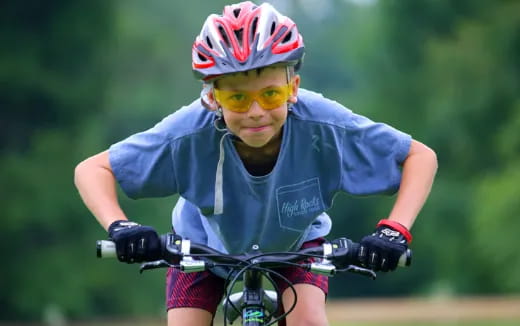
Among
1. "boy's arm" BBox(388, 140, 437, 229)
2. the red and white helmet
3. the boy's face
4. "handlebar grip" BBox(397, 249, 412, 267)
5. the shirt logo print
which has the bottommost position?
"handlebar grip" BBox(397, 249, 412, 267)

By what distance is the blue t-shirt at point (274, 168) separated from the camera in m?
6.16

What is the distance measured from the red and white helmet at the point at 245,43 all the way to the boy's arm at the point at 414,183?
0.76 meters

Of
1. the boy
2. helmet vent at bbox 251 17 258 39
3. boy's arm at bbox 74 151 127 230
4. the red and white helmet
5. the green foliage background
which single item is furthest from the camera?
the green foliage background

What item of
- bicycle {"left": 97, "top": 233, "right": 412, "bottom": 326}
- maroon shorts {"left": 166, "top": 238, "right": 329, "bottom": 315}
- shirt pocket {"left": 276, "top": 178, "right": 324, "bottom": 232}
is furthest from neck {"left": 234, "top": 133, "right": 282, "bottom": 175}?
bicycle {"left": 97, "top": 233, "right": 412, "bottom": 326}

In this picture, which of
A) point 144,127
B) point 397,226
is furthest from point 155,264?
point 144,127

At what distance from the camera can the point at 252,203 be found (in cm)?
618

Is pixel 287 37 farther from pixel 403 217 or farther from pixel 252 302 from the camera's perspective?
pixel 252 302

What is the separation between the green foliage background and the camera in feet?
95.6

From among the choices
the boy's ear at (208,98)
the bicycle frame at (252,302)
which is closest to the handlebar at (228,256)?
the bicycle frame at (252,302)

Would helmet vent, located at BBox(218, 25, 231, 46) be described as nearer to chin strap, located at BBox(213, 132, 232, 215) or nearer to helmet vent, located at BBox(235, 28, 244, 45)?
helmet vent, located at BBox(235, 28, 244, 45)

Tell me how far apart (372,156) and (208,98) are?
877 millimetres

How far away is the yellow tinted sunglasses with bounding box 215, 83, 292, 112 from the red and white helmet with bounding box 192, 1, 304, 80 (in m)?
0.11

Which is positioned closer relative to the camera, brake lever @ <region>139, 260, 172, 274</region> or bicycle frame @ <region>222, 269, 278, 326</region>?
brake lever @ <region>139, 260, 172, 274</region>

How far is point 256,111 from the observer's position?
18.8ft
